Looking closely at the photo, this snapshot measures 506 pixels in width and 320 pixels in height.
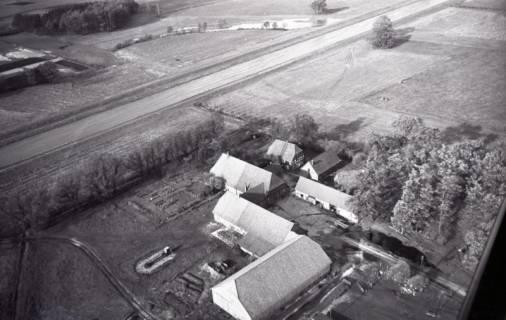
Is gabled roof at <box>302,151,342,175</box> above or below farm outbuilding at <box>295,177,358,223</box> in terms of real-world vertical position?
above

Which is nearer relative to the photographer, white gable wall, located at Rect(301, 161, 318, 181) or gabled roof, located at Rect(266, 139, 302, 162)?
white gable wall, located at Rect(301, 161, 318, 181)

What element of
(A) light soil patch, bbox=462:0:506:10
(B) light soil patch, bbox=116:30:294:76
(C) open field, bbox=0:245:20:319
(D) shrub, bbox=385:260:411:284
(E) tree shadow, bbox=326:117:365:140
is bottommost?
(C) open field, bbox=0:245:20:319

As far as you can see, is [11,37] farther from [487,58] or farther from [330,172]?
[487,58]

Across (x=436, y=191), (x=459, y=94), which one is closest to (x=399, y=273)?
(x=436, y=191)

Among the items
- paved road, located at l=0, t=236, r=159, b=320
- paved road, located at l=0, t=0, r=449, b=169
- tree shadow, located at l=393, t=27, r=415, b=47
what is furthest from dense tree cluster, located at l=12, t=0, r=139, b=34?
paved road, located at l=0, t=236, r=159, b=320

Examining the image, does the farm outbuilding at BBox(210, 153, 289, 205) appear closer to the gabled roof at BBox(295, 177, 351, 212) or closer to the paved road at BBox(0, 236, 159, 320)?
the gabled roof at BBox(295, 177, 351, 212)

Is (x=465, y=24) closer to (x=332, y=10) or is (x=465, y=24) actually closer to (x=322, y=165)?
(x=332, y=10)

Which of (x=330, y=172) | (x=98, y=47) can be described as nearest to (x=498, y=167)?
(x=330, y=172)

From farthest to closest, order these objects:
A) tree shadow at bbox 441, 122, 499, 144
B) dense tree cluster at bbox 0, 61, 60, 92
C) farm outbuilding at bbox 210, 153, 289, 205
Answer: dense tree cluster at bbox 0, 61, 60, 92 < tree shadow at bbox 441, 122, 499, 144 < farm outbuilding at bbox 210, 153, 289, 205
